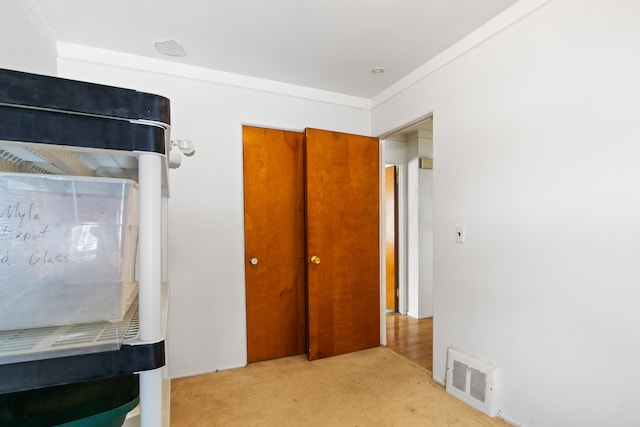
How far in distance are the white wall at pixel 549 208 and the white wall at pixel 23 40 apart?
250 centimetres

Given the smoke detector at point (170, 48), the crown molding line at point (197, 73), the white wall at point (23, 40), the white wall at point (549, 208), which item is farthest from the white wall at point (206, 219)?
the white wall at point (549, 208)

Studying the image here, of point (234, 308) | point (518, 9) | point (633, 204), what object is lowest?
point (234, 308)

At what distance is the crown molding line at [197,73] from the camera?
2146 millimetres

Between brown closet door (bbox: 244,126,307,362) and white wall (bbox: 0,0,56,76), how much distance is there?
1.32 meters

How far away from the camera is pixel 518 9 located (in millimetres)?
1742

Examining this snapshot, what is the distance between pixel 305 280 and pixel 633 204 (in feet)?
7.39

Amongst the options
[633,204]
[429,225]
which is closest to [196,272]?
[633,204]

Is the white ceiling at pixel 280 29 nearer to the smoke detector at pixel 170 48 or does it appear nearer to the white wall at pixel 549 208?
the smoke detector at pixel 170 48

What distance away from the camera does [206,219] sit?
2.51m

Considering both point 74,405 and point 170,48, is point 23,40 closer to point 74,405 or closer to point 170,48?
point 170,48

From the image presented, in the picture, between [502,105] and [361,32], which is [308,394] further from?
[361,32]

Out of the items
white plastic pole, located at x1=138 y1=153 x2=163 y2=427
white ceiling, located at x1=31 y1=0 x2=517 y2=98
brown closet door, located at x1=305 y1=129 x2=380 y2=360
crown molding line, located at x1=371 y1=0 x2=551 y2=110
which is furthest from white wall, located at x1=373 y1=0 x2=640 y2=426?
white plastic pole, located at x1=138 y1=153 x2=163 y2=427

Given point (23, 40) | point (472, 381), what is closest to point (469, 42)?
point (472, 381)

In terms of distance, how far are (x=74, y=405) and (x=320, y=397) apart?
1738 mm
